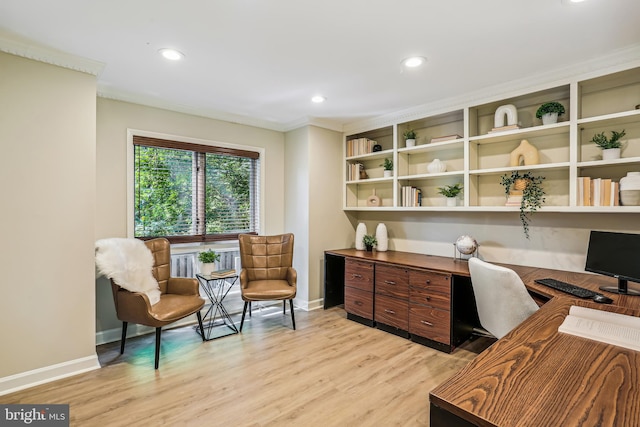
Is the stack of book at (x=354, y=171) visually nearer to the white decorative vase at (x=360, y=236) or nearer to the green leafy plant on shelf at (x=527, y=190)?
the white decorative vase at (x=360, y=236)

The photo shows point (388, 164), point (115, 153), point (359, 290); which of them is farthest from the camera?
point (388, 164)

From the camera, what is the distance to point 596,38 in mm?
2188

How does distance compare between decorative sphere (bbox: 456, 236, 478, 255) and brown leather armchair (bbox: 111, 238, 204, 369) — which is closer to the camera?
brown leather armchair (bbox: 111, 238, 204, 369)

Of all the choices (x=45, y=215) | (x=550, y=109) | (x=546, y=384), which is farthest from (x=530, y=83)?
(x=45, y=215)

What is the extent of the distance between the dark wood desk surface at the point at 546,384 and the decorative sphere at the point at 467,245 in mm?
1844

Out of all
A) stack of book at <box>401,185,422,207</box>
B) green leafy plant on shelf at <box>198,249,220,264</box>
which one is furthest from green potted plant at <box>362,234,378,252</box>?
green leafy plant on shelf at <box>198,249,220,264</box>

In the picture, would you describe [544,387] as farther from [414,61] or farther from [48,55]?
[48,55]

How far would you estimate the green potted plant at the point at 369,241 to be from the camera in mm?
4157

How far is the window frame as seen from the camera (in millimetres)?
3281

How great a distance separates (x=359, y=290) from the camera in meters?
3.69

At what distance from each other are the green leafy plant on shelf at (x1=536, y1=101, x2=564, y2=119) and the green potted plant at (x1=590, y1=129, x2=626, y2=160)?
367 millimetres

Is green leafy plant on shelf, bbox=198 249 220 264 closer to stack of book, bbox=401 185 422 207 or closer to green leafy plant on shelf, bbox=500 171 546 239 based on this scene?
stack of book, bbox=401 185 422 207

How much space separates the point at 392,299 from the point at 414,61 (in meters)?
2.24

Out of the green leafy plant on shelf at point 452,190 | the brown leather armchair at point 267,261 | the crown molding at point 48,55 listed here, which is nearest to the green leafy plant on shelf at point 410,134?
the green leafy plant on shelf at point 452,190
